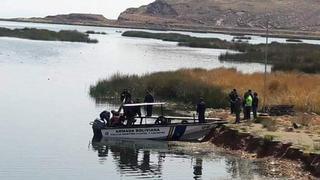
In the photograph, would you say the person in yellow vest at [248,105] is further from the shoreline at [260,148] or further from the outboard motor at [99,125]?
the outboard motor at [99,125]

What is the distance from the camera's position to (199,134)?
33906 millimetres

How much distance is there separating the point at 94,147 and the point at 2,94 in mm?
18618

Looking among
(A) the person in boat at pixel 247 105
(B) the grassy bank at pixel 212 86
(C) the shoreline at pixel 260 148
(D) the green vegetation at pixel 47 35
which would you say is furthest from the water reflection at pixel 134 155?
(D) the green vegetation at pixel 47 35

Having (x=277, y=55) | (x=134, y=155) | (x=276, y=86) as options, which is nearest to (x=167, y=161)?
(x=134, y=155)

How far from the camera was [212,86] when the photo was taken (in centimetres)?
4622

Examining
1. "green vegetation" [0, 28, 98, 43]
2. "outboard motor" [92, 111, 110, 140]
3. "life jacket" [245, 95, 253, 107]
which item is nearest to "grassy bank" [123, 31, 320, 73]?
"green vegetation" [0, 28, 98, 43]

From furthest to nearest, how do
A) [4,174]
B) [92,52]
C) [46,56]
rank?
[92,52] < [46,56] < [4,174]

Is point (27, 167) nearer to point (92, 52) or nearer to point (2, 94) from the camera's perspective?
point (2, 94)

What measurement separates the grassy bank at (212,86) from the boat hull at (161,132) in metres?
8.24

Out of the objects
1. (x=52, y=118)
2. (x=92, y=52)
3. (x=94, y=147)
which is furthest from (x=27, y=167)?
(x=92, y=52)

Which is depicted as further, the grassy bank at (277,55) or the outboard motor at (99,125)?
the grassy bank at (277,55)

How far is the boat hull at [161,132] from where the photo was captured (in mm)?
33594

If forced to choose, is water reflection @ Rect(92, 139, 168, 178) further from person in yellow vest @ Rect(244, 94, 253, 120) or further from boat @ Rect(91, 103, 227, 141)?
person in yellow vest @ Rect(244, 94, 253, 120)

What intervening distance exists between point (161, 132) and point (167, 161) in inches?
172
